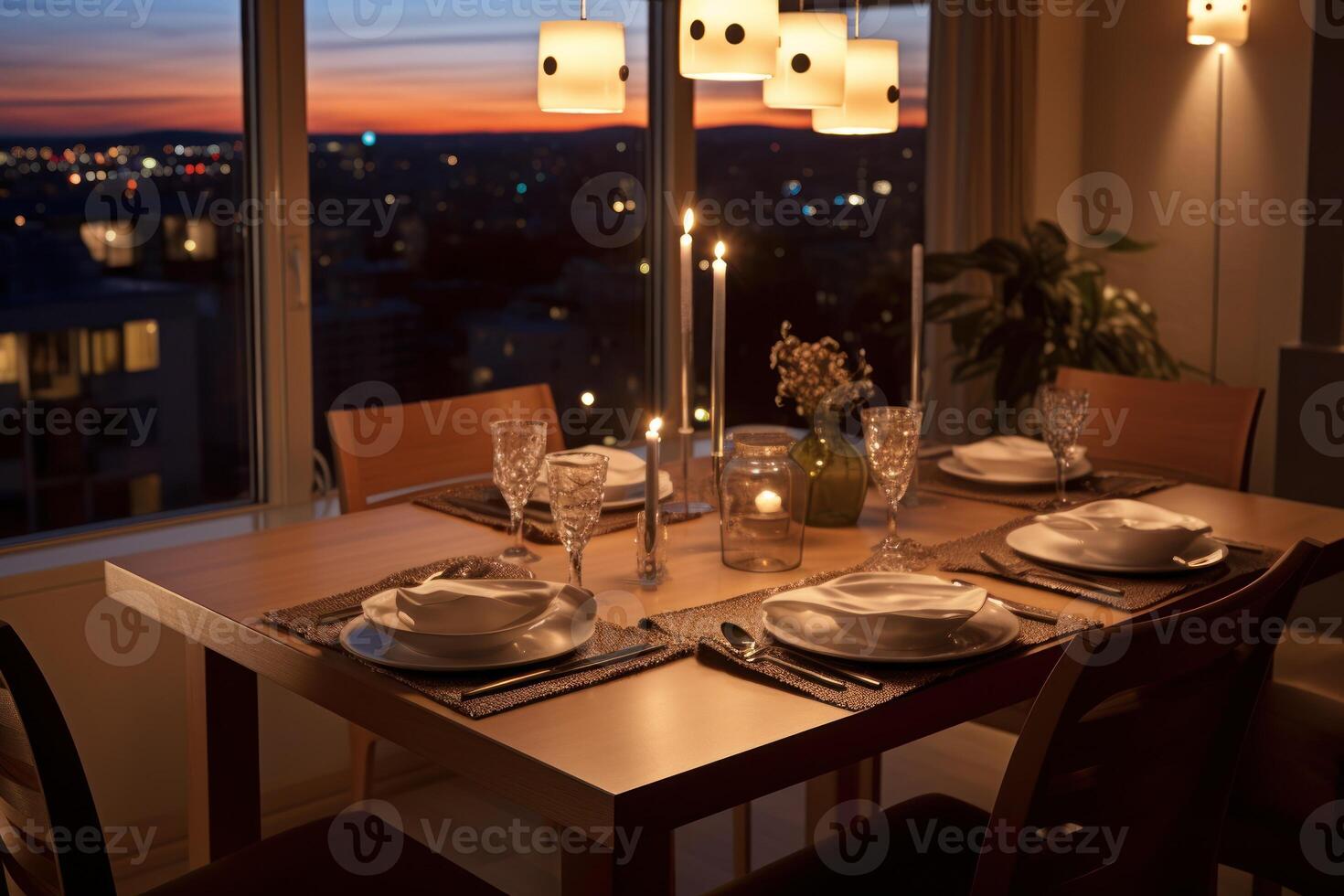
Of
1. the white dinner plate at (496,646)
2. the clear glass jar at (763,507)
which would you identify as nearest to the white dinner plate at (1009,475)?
the clear glass jar at (763,507)

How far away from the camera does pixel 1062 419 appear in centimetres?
215

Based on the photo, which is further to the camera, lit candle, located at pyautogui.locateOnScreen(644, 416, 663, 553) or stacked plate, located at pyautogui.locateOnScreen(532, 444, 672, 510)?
stacked plate, located at pyautogui.locateOnScreen(532, 444, 672, 510)

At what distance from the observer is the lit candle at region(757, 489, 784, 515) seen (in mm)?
1821

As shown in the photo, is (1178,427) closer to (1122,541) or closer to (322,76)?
(1122,541)

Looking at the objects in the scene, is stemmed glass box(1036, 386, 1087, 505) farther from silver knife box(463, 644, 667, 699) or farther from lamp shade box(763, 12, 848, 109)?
silver knife box(463, 644, 667, 699)

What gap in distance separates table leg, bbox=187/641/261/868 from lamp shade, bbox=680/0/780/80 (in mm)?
993

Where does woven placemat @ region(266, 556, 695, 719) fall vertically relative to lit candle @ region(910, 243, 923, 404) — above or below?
below

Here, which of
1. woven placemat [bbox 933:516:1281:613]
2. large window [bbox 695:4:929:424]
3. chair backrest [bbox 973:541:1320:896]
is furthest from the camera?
large window [bbox 695:4:929:424]

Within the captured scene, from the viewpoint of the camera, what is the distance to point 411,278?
11.3ft

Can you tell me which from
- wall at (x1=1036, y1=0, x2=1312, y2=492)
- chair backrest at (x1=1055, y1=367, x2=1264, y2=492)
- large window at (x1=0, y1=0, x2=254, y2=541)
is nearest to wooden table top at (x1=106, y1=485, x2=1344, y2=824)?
chair backrest at (x1=1055, y1=367, x2=1264, y2=492)

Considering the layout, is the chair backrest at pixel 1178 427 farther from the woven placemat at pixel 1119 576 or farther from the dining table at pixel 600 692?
the woven placemat at pixel 1119 576

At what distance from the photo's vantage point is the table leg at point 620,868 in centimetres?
120

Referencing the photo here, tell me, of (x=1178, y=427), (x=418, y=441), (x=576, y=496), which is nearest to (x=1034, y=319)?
(x=1178, y=427)

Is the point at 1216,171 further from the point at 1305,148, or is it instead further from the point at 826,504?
the point at 826,504
